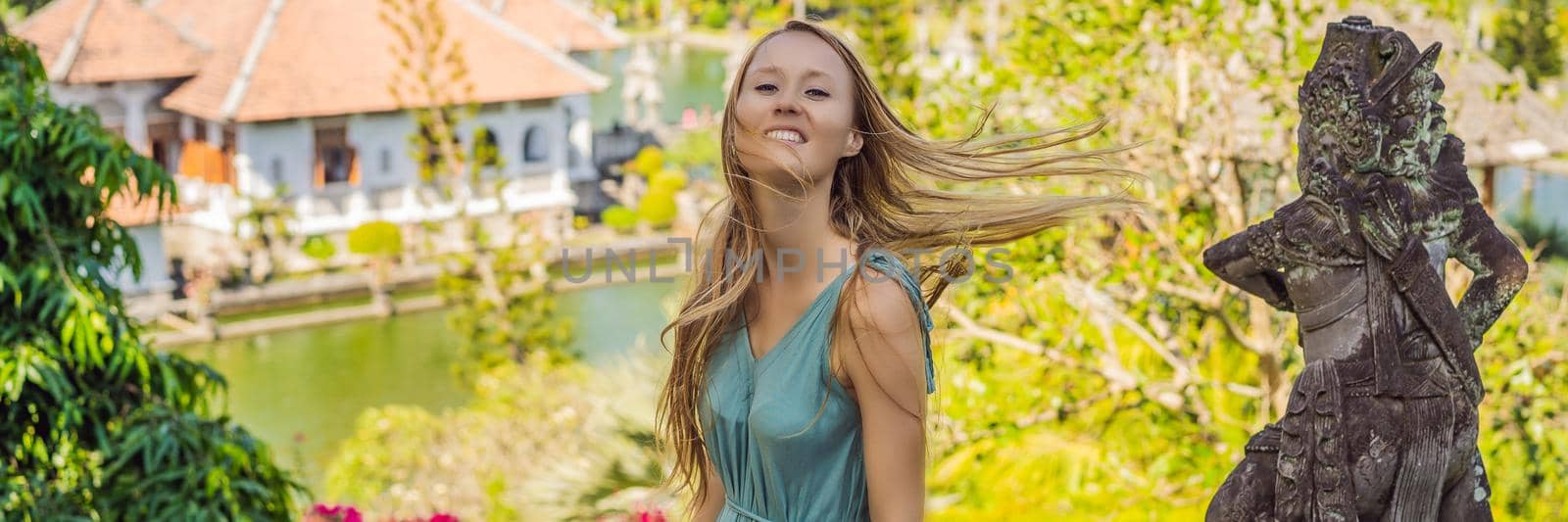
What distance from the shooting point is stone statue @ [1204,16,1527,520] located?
86.4 inches

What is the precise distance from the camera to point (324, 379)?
Result: 10.9 meters

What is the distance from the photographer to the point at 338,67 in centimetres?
1262

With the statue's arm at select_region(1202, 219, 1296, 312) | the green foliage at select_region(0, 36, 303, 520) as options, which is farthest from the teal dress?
the green foliage at select_region(0, 36, 303, 520)

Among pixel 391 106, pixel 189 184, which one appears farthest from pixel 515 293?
pixel 189 184

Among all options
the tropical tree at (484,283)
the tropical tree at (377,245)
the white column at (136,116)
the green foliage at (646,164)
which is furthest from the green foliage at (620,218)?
the white column at (136,116)

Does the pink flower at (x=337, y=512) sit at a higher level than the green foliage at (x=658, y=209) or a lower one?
higher

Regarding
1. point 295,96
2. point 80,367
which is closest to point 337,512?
point 80,367

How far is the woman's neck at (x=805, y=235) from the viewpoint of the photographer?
6.74 feet

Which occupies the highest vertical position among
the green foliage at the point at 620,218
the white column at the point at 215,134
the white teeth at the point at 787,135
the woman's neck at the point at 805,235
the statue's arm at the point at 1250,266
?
the white teeth at the point at 787,135

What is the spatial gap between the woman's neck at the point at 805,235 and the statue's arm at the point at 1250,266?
1.99 feet

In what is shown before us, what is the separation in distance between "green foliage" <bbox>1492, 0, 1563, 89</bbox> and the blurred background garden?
0.03 meters

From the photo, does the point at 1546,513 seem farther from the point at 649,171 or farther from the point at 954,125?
the point at 649,171

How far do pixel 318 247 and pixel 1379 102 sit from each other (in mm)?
11348

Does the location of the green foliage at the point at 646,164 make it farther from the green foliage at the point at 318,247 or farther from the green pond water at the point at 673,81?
the green foliage at the point at 318,247
